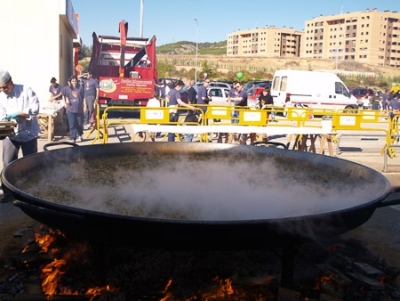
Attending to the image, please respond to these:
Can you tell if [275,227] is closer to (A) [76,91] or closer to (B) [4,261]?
(B) [4,261]

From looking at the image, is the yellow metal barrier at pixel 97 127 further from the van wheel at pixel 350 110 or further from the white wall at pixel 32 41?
the van wheel at pixel 350 110

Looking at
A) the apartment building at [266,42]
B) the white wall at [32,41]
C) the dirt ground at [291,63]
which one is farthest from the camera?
the apartment building at [266,42]

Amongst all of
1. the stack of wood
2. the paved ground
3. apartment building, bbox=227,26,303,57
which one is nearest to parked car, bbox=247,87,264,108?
the paved ground

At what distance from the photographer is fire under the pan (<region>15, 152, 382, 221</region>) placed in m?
3.17

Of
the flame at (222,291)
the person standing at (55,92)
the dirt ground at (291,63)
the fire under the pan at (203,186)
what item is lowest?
the flame at (222,291)

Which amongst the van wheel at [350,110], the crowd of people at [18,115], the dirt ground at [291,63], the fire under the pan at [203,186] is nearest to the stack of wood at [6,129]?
the crowd of people at [18,115]

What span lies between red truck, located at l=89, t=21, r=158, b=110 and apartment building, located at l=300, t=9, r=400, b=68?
94.5 m

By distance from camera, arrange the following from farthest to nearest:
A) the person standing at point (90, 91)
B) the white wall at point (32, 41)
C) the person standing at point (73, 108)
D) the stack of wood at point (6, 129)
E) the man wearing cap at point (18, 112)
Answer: the white wall at point (32, 41)
the person standing at point (90, 91)
the person standing at point (73, 108)
the man wearing cap at point (18, 112)
the stack of wood at point (6, 129)

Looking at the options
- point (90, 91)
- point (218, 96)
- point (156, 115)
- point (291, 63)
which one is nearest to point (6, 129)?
point (156, 115)

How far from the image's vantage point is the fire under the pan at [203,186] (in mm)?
3174

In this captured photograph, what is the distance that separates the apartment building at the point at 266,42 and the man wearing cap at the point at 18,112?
118 metres

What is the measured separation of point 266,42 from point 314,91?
104457 mm

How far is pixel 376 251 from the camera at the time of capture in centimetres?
421

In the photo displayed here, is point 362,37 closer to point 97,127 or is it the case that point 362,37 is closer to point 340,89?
point 340,89
